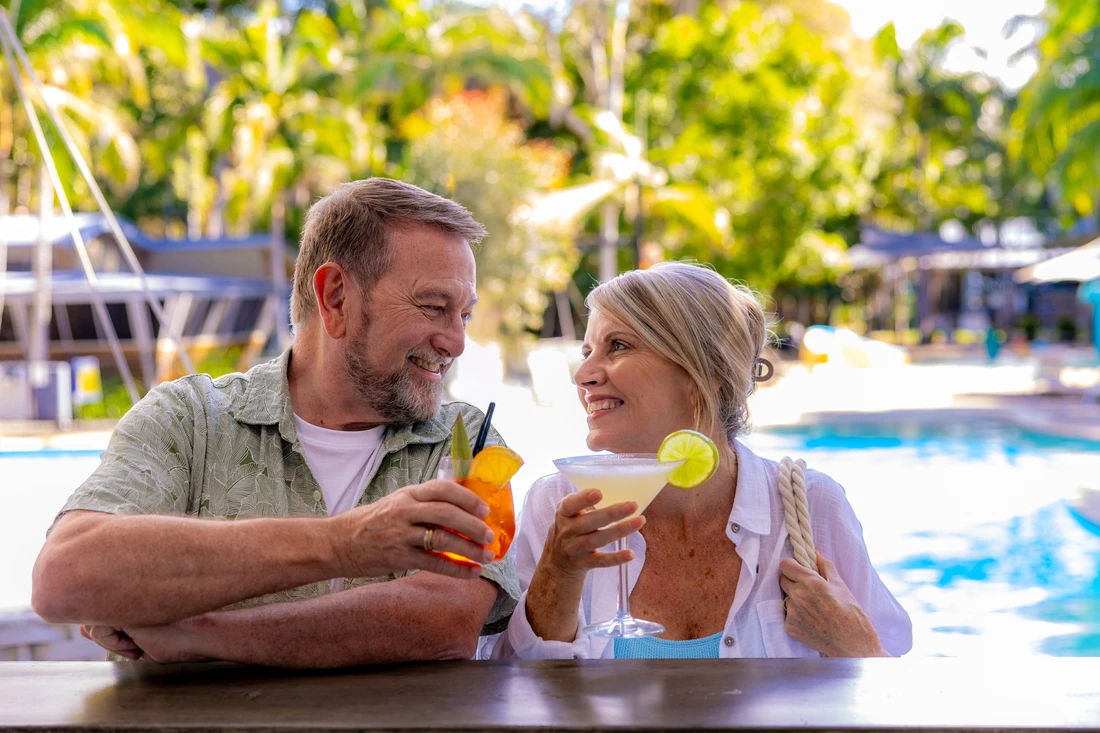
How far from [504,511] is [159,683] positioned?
1.99 feet

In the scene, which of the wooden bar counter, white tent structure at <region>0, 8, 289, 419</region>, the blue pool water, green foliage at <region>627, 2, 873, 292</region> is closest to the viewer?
the wooden bar counter

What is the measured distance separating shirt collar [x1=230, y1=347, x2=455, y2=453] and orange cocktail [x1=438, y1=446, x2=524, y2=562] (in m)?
0.65

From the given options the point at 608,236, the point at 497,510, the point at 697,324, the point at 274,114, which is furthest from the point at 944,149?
the point at 497,510

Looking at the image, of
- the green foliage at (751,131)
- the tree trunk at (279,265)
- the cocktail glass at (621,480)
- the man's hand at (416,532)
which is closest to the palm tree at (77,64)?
the tree trunk at (279,265)

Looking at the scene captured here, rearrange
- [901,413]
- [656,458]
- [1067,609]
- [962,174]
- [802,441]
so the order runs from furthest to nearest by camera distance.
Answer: [962,174] → [901,413] → [802,441] → [1067,609] → [656,458]

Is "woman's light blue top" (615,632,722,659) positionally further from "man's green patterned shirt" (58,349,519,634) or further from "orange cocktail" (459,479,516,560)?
"orange cocktail" (459,479,516,560)

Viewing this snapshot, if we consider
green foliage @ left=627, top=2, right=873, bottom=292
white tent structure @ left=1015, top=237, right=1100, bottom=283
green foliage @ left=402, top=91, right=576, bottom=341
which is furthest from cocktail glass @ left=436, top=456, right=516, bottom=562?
green foliage @ left=627, top=2, right=873, bottom=292

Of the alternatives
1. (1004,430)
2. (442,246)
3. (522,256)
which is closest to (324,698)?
(442,246)

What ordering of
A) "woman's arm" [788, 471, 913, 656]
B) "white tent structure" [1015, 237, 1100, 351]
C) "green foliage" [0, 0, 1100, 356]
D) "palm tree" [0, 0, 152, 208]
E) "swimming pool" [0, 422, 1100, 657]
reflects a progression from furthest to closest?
"green foliage" [0, 0, 1100, 356] → "white tent structure" [1015, 237, 1100, 351] → "palm tree" [0, 0, 152, 208] → "swimming pool" [0, 422, 1100, 657] → "woman's arm" [788, 471, 913, 656]

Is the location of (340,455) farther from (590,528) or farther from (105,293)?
(105,293)

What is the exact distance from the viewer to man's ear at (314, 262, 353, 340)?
2.38 m

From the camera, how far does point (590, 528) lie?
6.22 feet

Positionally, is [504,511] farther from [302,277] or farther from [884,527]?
[884,527]

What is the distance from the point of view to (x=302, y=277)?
2.48 meters
